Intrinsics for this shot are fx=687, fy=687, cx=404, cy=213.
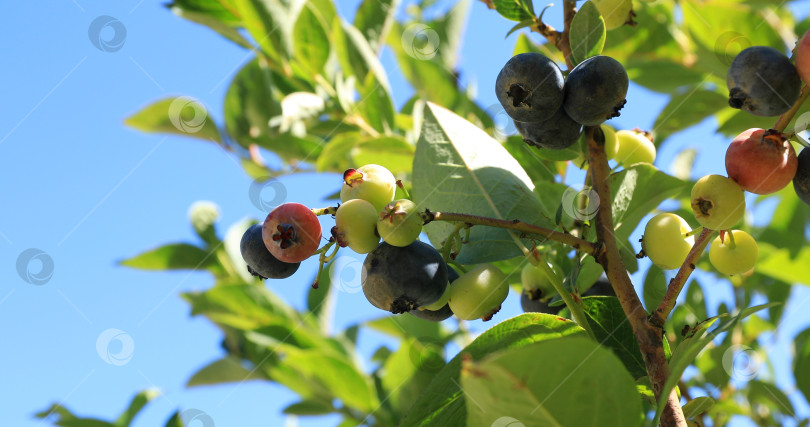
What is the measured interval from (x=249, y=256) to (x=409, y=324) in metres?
1.06

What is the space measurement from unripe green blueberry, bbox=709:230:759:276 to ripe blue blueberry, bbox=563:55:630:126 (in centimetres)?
31

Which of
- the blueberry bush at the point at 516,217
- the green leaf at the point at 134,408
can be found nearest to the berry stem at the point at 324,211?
the blueberry bush at the point at 516,217

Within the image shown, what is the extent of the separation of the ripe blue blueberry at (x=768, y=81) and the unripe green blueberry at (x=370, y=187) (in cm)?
57

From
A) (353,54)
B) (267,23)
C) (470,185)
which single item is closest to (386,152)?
(353,54)

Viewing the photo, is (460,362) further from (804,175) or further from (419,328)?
(419,328)

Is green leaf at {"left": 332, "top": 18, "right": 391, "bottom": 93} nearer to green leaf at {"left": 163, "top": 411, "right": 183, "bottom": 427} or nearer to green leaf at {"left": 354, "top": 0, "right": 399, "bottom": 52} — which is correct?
green leaf at {"left": 354, "top": 0, "right": 399, "bottom": 52}

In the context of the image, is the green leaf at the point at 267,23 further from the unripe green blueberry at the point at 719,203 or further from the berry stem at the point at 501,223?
the unripe green blueberry at the point at 719,203

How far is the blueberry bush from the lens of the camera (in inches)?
39.2

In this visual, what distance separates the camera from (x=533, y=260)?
1.03 metres

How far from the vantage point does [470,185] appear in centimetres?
124

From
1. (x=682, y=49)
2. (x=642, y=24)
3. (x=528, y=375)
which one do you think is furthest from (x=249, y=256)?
(x=682, y=49)

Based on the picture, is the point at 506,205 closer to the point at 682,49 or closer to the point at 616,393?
the point at 616,393

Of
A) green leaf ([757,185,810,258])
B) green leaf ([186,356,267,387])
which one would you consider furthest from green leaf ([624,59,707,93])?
green leaf ([186,356,267,387])

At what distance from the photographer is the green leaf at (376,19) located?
8.55 ft
